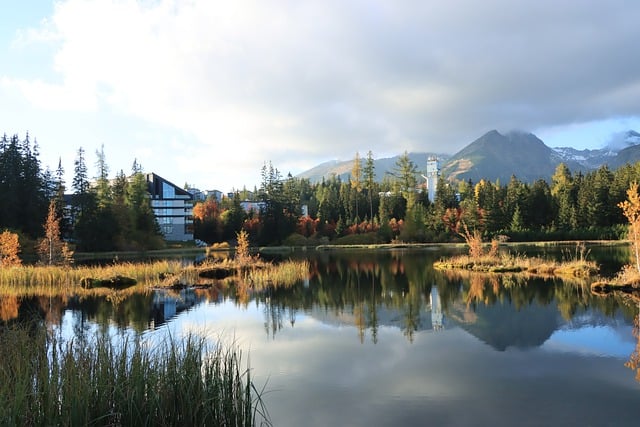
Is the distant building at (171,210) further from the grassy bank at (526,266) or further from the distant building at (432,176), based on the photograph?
the grassy bank at (526,266)

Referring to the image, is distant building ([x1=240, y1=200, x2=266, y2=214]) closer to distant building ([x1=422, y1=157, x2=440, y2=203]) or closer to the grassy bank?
distant building ([x1=422, y1=157, x2=440, y2=203])

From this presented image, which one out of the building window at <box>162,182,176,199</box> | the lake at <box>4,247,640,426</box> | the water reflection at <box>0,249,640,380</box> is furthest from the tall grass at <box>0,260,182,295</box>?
the building window at <box>162,182,176,199</box>

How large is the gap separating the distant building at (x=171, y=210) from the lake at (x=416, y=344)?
196ft

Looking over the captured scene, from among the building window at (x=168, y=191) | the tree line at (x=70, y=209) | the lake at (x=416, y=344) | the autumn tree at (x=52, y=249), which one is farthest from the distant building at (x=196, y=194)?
the lake at (x=416, y=344)

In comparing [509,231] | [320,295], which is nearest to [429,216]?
Answer: [509,231]

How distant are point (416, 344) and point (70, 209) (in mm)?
60096

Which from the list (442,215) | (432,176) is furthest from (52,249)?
(432,176)

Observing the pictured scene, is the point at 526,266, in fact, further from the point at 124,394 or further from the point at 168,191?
the point at 168,191

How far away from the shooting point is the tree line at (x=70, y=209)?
5497 centimetres

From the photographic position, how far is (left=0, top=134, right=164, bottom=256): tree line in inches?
2164

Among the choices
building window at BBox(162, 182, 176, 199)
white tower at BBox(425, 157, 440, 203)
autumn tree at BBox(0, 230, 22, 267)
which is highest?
white tower at BBox(425, 157, 440, 203)

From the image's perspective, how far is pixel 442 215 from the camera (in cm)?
6925

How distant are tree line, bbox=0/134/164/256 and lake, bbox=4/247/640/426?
38492 mm

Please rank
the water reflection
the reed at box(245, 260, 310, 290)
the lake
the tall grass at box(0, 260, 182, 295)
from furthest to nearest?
the reed at box(245, 260, 310, 290)
the tall grass at box(0, 260, 182, 295)
the water reflection
the lake
